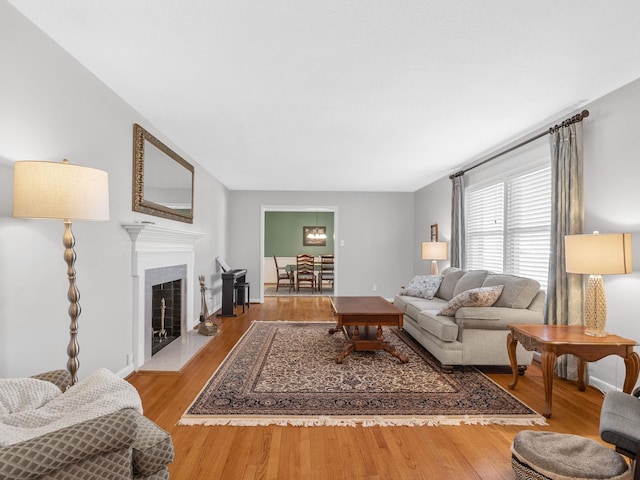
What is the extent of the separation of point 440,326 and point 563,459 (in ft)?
5.51

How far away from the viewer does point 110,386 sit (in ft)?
4.90

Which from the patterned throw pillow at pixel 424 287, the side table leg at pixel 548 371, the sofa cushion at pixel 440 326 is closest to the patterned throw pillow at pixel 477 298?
the sofa cushion at pixel 440 326

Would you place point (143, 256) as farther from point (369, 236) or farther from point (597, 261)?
point (369, 236)

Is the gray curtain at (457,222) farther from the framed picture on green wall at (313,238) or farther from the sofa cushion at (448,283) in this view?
the framed picture on green wall at (313,238)

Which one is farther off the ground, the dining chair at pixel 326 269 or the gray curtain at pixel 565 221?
the gray curtain at pixel 565 221

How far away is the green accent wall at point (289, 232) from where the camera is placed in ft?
35.3

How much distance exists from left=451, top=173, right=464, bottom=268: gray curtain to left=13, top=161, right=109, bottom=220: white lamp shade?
15.6 feet

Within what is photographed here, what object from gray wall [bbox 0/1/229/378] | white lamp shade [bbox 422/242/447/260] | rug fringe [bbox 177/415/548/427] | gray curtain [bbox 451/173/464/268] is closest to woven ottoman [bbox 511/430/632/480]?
rug fringe [bbox 177/415/548/427]

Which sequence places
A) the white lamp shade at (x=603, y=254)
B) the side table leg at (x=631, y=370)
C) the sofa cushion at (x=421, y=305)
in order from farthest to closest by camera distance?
the sofa cushion at (x=421, y=305) < the white lamp shade at (x=603, y=254) < the side table leg at (x=631, y=370)

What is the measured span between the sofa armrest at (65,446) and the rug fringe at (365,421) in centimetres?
133

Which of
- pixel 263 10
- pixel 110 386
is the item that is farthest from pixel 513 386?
pixel 263 10

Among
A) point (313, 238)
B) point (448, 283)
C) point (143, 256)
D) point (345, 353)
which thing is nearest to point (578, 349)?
point (345, 353)

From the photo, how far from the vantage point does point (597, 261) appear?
7.68ft

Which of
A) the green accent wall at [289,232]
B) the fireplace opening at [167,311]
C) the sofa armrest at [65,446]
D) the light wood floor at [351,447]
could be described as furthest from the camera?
the green accent wall at [289,232]
